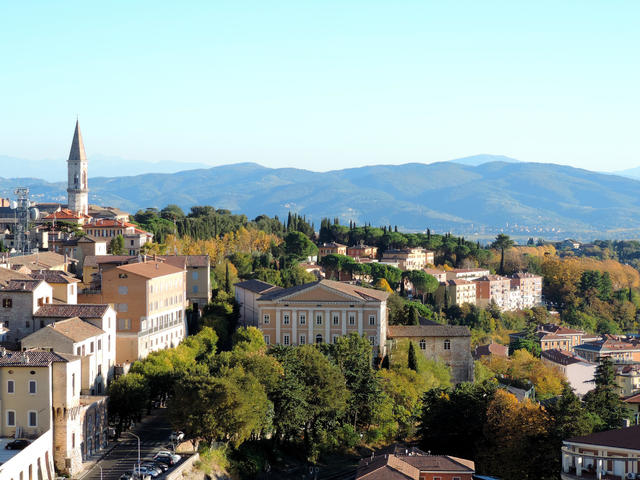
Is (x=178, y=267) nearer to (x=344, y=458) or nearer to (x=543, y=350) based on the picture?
(x=344, y=458)

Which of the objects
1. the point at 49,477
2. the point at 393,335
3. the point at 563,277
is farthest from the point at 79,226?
the point at 563,277

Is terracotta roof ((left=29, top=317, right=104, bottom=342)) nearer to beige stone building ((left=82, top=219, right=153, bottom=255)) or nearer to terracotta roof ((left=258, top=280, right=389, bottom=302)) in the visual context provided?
terracotta roof ((left=258, top=280, right=389, bottom=302))

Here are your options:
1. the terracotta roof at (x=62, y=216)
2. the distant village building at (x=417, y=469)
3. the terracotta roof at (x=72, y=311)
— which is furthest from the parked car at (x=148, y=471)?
the terracotta roof at (x=62, y=216)

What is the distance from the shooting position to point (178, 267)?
5972 centimetres

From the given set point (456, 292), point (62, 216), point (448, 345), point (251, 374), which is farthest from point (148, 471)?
point (456, 292)

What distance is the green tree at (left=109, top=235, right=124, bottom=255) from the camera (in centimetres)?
7338

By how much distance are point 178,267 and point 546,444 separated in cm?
2664

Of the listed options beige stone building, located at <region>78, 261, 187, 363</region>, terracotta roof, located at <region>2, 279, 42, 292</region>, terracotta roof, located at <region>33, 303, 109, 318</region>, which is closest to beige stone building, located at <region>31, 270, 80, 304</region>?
beige stone building, located at <region>78, 261, 187, 363</region>

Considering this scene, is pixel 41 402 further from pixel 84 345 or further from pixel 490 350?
pixel 490 350

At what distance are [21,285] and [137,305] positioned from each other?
25.4 feet

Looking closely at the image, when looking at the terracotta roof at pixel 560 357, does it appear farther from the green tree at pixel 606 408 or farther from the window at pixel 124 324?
the window at pixel 124 324

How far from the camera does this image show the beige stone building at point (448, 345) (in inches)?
2430

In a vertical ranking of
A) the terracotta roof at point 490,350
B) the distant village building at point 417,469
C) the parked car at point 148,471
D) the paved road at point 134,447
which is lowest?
the terracotta roof at point 490,350

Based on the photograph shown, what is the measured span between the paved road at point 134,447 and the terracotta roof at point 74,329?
4.61 metres
